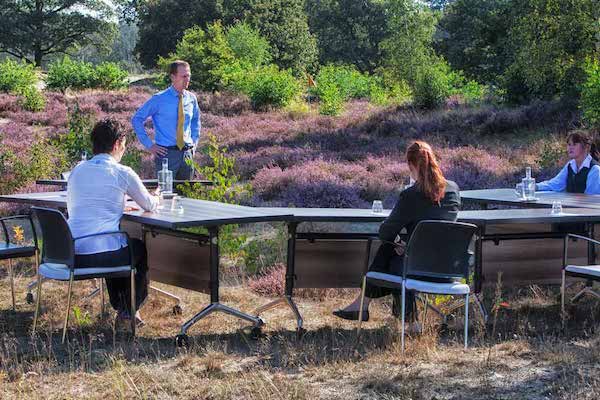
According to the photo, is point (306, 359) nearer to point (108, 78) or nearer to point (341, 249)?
point (341, 249)

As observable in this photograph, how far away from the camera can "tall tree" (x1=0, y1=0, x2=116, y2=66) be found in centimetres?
5547

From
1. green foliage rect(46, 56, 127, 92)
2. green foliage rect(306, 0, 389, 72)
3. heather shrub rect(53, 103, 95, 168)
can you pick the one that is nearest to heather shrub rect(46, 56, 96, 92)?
green foliage rect(46, 56, 127, 92)

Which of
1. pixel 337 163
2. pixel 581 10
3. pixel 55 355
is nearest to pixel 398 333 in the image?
pixel 55 355

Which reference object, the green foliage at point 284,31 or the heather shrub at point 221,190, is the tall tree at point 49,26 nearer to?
the green foliage at point 284,31

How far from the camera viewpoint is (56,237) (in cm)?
592

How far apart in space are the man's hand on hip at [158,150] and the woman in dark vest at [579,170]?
354 centimetres

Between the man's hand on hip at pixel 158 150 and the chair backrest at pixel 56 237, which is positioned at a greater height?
the man's hand on hip at pixel 158 150

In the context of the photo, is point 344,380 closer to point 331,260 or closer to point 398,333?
point 398,333

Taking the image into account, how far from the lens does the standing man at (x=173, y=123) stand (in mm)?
8727

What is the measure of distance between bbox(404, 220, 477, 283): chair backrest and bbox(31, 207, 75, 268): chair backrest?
7.01 ft

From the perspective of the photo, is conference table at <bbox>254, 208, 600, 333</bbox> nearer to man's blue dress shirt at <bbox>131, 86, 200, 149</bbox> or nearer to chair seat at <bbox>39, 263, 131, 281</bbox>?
chair seat at <bbox>39, 263, 131, 281</bbox>

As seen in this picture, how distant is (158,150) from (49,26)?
172 ft

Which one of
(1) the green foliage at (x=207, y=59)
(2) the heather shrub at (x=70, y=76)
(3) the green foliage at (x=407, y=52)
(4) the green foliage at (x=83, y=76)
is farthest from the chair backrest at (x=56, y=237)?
(4) the green foliage at (x=83, y=76)

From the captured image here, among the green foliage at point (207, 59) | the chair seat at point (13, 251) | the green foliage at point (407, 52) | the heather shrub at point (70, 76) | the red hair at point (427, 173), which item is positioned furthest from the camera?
the heather shrub at point (70, 76)
